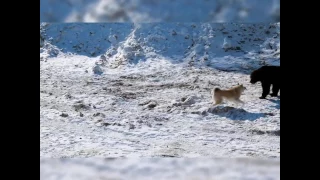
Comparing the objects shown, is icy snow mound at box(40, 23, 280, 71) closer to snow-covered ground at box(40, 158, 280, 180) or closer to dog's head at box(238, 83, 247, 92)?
dog's head at box(238, 83, 247, 92)

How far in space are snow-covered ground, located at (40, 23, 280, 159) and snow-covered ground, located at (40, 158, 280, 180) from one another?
29 mm

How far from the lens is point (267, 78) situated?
1525 mm

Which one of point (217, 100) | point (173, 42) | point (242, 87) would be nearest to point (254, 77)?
point (242, 87)

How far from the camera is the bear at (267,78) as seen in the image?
4.99 feet

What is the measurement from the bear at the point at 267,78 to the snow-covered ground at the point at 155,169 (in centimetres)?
29

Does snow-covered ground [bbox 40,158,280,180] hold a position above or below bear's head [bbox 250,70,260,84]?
below

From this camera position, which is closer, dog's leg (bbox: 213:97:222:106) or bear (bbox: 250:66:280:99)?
bear (bbox: 250:66:280:99)

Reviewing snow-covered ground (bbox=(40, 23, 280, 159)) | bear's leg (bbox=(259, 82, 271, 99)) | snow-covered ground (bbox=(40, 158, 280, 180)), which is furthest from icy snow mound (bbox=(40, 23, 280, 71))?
snow-covered ground (bbox=(40, 158, 280, 180))

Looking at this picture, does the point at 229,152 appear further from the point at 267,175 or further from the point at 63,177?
the point at 63,177

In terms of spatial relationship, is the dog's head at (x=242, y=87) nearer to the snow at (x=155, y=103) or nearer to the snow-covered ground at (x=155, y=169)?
the snow at (x=155, y=103)

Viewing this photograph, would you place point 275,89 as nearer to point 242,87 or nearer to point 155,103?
point 242,87

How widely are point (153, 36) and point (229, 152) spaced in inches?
23.3

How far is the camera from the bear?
1520 millimetres
